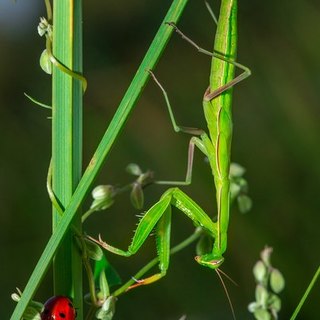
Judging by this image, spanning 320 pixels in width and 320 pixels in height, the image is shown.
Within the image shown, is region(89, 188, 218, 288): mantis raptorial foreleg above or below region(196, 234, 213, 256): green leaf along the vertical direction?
above

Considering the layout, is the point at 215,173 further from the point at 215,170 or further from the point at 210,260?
the point at 210,260

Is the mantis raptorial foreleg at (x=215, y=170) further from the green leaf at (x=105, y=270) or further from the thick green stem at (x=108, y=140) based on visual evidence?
the thick green stem at (x=108, y=140)

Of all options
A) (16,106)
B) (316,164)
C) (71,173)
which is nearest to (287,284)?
(316,164)

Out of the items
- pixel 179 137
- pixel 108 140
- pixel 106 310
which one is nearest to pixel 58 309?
pixel 106 310

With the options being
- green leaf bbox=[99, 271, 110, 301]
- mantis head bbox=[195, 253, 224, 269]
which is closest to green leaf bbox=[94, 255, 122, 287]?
green leaf bbox=[99, 271, 110, 301]

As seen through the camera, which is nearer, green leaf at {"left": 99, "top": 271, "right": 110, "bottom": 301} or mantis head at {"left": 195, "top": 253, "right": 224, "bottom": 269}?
green leaf at {"left": 99, "top": 271, "right": 110, "bottom": 301}

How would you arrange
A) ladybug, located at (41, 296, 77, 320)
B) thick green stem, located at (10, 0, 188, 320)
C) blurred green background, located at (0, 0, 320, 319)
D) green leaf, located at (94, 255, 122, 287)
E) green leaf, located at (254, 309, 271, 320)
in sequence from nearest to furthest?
thick green stem, located at (10, 0, 188, 320) → ladybug, located at (41, 296, 77, 320) → green leaf, located at (94, 255, 122, 287) → green leaf, located at (254, 309, 271, 320) → blurred green background, located at (0, 0, 320, 319)

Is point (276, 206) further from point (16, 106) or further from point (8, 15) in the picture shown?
point (8, 15)

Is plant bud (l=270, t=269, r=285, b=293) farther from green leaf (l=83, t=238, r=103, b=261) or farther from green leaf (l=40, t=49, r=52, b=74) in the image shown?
green leaf (l=40, t=49, r=52, b=74)
